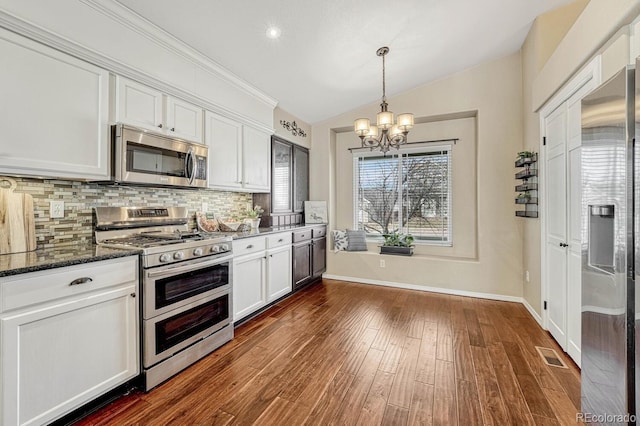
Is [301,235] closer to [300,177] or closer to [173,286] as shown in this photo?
[300,177]

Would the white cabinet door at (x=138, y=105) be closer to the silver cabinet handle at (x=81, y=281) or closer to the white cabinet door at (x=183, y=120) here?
the white cabinet door at (x=183, y=120)

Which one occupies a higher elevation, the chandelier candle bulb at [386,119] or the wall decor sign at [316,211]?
the chandelier candle bulb at [386,119]

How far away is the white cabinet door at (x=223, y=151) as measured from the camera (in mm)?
2916

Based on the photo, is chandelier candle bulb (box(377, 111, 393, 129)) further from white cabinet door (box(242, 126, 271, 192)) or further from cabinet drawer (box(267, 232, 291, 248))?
cabinet drawer (box(267, 232, 291, 248))

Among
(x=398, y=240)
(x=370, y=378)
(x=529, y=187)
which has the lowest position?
(x=370, y=378)

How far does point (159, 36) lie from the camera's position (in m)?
2.29

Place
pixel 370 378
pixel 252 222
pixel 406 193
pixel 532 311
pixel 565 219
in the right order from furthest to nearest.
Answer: pixel 406 193, pixel 252 222, pixel 532 311, pixel 565 219, pixel 370 378

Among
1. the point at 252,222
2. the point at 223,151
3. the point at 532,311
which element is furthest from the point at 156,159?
the point at 532,311

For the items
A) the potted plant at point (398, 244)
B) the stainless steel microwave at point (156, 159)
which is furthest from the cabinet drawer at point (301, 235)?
the stainless steel microwave at point (156, 159)

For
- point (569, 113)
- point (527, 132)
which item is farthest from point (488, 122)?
point (569, 113)

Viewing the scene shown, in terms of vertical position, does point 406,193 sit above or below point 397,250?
above

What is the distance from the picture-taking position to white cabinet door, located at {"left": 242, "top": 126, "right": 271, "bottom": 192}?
3.42m

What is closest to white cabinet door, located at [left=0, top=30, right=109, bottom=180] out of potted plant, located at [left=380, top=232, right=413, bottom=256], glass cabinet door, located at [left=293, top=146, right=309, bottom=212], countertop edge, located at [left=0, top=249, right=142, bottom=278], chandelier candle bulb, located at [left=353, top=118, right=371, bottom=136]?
countertop edge, located at [left=0, top=249, right=142, bottom=278]

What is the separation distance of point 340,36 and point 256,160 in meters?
1.73
